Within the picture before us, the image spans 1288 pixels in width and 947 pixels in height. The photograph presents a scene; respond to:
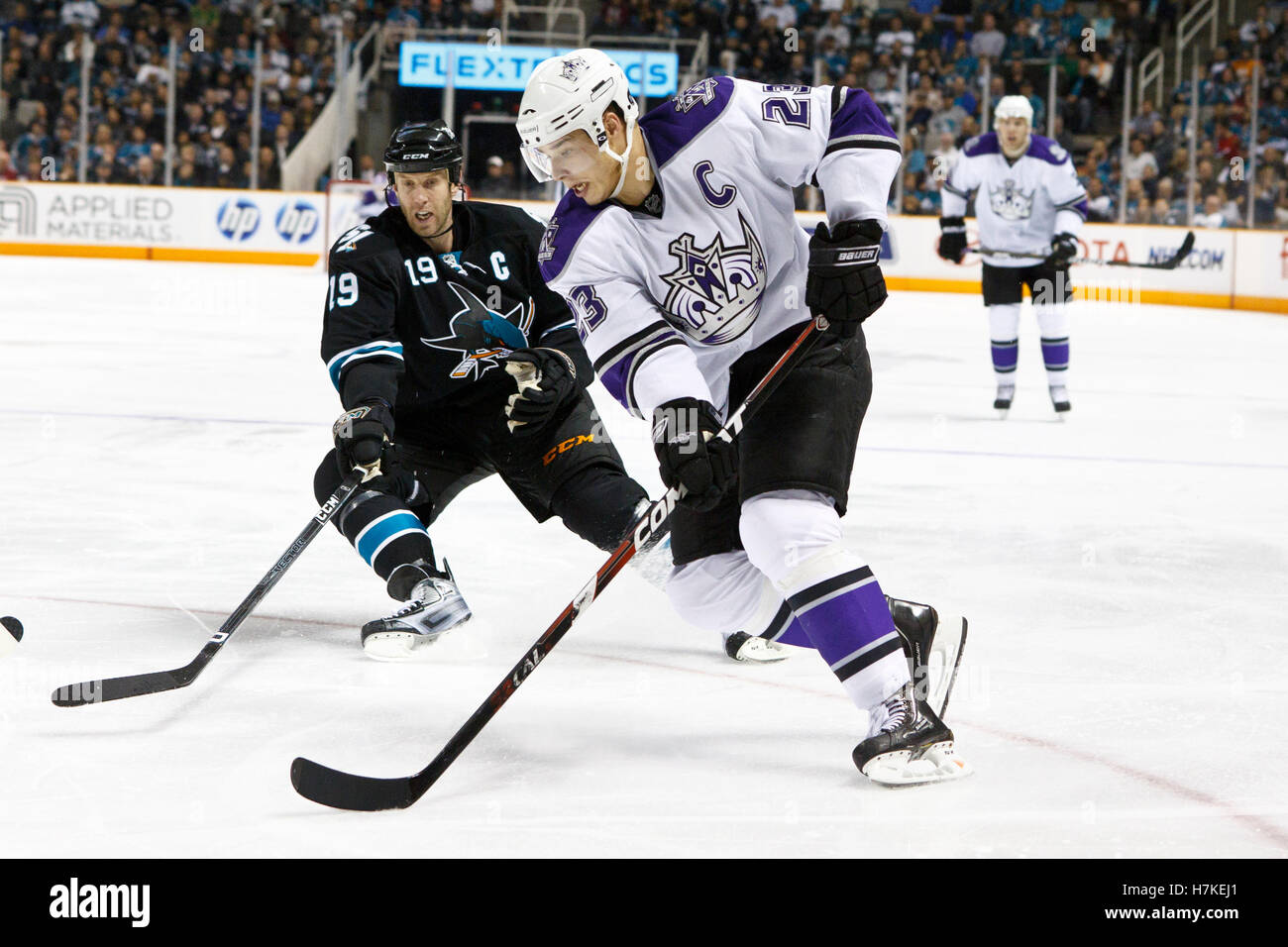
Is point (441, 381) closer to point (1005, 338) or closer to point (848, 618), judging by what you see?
point (848, 618)

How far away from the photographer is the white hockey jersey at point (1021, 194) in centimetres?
668

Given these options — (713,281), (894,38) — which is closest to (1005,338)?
(713,281)

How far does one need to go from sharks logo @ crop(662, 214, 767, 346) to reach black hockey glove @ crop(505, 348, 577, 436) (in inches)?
26.0

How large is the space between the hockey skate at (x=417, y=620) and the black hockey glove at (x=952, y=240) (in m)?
4.46

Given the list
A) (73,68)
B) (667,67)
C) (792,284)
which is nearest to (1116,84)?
(667,67)

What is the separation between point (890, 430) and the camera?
5.62m

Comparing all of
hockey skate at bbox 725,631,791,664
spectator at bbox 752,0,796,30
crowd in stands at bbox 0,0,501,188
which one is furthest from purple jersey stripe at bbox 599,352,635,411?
spectator at bbox 752,0,796,30

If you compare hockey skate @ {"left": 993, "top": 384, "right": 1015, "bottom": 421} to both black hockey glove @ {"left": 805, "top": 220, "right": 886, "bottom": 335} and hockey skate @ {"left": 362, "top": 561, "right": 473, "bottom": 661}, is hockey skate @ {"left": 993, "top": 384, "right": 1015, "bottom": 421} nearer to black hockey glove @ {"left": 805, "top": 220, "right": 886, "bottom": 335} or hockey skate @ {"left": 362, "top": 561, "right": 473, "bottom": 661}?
hockey skate @ {"left": 362, "top": 561, "right": 473, "bottom": 661}

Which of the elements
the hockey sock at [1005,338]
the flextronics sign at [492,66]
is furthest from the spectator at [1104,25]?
the hockey sock at [1005,338]

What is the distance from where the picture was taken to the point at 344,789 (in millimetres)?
2006

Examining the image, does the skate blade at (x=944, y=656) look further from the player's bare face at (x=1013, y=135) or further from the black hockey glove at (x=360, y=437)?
the player's bare face at (x=1013, y=135)

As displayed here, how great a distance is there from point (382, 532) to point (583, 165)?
953 mm

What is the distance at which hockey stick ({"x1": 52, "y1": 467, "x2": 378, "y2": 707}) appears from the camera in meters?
2.43
